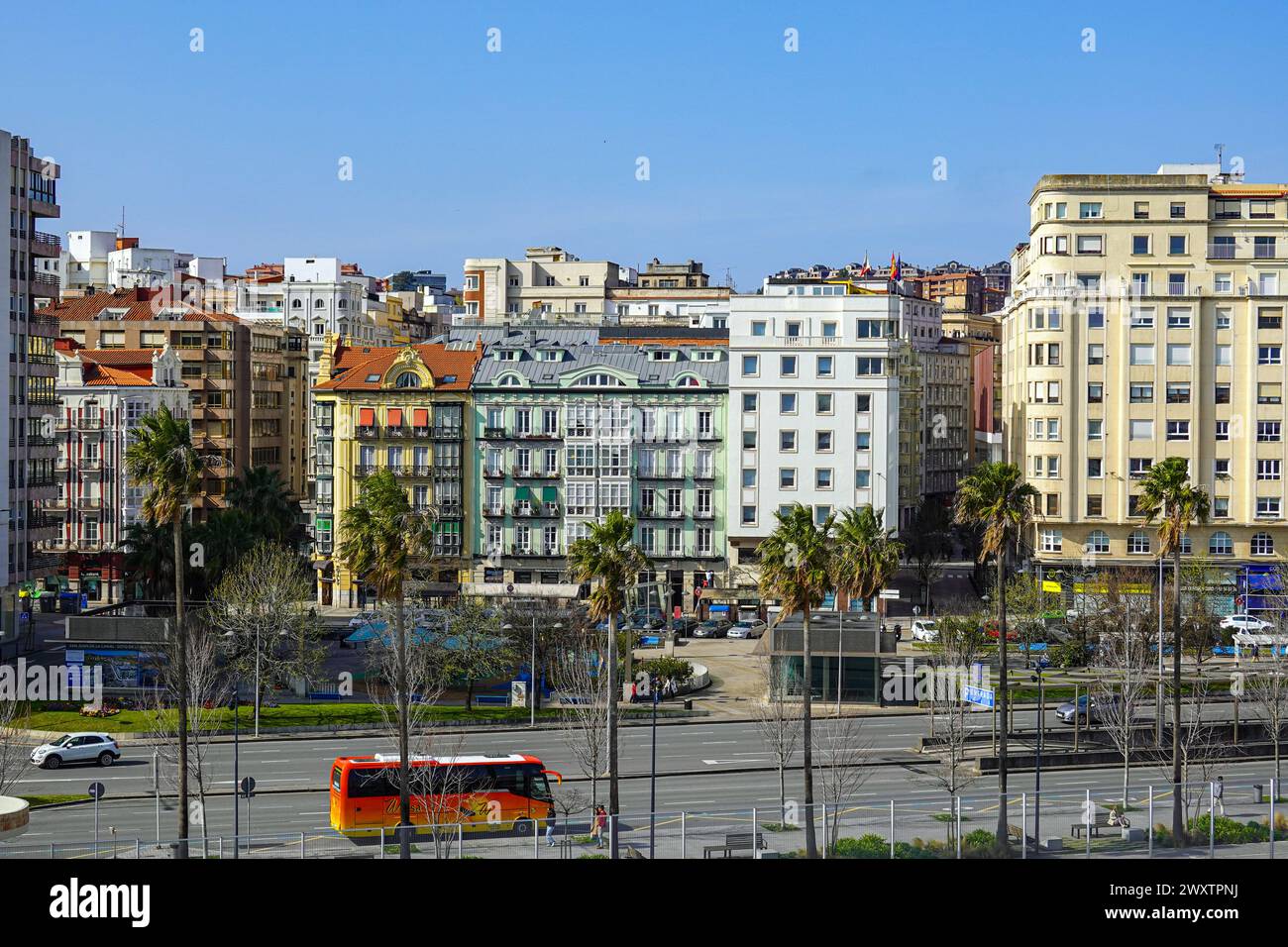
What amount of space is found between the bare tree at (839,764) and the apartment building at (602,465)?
33.4 meters

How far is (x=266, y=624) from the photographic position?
6719 centimetres

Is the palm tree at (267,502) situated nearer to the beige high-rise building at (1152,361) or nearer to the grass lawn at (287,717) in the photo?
the grass lawn at (287,717)

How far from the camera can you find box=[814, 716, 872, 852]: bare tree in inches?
1694

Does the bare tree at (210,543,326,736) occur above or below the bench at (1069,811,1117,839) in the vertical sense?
above

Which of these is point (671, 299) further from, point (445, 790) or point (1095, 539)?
point (445, 790)

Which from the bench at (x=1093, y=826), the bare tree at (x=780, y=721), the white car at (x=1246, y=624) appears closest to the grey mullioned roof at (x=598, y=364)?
the bare tree at (x=780, y=721)

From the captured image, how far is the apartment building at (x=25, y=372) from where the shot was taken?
85.1m

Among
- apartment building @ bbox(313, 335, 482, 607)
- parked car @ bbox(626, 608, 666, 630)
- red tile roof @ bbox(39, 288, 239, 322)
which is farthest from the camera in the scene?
red tile roof @ bbox(39, 288, 239, 322)

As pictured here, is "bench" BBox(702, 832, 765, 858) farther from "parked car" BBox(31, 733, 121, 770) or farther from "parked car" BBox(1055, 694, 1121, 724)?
"parked car" BBox(31, 733, 121, 770)

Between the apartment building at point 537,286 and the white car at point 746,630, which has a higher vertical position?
the apartment building at point 537,286

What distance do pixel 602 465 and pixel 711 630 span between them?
521 inches

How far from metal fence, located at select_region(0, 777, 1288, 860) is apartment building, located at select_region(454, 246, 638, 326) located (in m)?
120

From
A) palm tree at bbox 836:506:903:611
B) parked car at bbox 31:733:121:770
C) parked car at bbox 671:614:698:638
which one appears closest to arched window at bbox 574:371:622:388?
parked car at bbox 671:614:698:638

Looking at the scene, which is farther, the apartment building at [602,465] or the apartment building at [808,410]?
the apartment building at [602,465]
